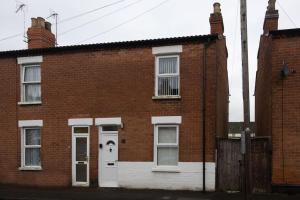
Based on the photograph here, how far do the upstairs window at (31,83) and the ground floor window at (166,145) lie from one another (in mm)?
5501

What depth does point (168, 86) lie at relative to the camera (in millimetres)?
17453

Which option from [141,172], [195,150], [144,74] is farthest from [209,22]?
[141,172]

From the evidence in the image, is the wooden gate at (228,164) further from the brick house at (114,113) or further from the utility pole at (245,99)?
the utility pole at (245,99)

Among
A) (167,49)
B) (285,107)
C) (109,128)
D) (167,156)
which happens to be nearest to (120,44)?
(167,49)

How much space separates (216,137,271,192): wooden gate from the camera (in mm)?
15922

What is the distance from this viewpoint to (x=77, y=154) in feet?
60.0

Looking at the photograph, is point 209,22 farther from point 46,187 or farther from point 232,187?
point 46,187

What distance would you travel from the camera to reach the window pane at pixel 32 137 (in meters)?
19.0

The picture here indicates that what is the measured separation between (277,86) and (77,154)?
8170 mm

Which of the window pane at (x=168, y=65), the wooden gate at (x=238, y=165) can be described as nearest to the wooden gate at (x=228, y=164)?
the wooden gate at (x=238, y=165)

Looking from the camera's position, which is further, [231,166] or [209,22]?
[209,22]

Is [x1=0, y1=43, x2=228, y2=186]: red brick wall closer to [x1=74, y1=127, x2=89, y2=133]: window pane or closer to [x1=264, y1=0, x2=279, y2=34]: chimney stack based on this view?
[x1=74, y1=127, x2=89, y2=133]: window pane

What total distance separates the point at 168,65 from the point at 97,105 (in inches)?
128

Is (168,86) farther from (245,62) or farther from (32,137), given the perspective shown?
(32,137)
